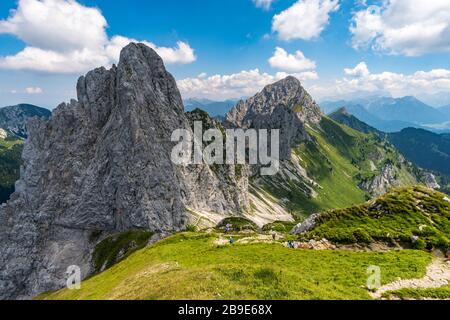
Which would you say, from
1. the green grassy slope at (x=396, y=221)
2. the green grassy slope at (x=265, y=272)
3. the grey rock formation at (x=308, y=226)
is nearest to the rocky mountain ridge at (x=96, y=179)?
the grey rock formation at (x=308, y=226)

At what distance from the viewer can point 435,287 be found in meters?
33.6

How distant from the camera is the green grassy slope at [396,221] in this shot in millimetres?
49625

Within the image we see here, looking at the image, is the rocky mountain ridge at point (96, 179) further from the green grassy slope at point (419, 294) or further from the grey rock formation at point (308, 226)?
the green grassy slope at point (419, 294)

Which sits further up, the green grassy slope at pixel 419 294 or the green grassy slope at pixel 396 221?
the green grassy slope at pixel 396 221

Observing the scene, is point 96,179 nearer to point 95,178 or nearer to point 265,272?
point 95,178

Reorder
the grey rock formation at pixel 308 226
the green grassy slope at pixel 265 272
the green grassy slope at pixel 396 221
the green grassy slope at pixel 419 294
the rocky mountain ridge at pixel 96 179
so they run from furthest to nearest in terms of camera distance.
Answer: the rocky mountain ridge at pixel 96 179 < the grey rock formation at pixel 308 226 < the green grassy slope at pixel 396 221 < the green grassy slope at pixel 419 294 < the green grassy slope at pixel 265 272

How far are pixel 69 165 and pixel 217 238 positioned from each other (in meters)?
144

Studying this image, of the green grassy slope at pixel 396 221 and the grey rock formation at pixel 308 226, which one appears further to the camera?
the grey rock formation at pixel 308 226

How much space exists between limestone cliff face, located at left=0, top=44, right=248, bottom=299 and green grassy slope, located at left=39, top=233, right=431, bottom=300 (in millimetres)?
116855

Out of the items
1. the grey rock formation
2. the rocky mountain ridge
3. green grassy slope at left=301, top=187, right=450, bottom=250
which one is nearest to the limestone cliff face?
the rocky mountain ridge

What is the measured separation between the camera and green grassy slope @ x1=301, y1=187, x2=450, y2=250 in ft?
163

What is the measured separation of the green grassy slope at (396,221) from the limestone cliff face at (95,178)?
11775 centimetres

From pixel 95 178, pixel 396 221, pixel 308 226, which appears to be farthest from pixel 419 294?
pixel 95 178
